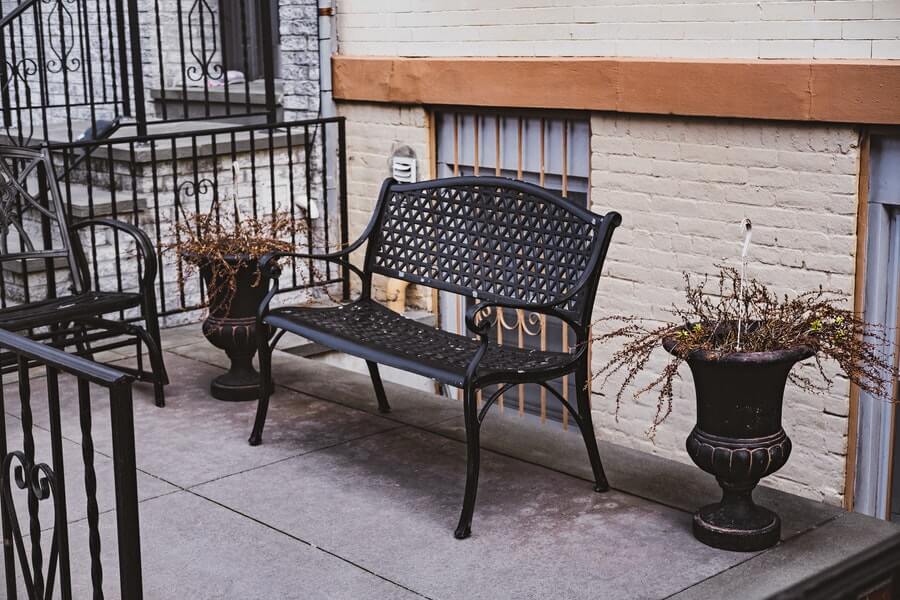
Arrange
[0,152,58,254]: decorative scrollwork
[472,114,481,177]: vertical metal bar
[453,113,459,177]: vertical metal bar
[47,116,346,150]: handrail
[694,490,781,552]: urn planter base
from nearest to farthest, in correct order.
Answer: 1. [694,490,781,552]: urn planter base
2. [0,152,58,254]: decorative scrollwork
3. [47,116,346,150]: handrail
4. [472,114,481,177]: vertical metal bar
5. [453,113,459,177]: vertical metal bar

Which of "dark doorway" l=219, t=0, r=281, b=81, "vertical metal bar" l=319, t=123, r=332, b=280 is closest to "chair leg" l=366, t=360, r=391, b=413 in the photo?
"vertical metal bar" l=319, t=123, r=332, b=280

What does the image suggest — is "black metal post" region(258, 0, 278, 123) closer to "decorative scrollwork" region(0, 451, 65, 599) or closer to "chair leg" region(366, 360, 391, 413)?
"chair leg" region(366, 360, 391, 413)

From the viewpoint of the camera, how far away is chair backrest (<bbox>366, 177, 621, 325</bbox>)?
4246mm

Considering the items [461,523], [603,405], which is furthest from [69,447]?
[603,405]

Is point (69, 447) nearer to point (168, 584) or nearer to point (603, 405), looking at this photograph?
point (168, 584)

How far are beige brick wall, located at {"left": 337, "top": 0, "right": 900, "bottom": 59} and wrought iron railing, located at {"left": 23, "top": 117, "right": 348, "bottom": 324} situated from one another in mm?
664

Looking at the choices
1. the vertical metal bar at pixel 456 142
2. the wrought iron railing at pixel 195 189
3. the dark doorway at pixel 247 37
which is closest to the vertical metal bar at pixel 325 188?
the wrought iron railing at pixel 195 189

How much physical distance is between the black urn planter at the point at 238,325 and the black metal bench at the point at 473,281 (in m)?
0.34

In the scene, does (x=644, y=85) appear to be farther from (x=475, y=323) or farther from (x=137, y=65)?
(x=137, y=65)

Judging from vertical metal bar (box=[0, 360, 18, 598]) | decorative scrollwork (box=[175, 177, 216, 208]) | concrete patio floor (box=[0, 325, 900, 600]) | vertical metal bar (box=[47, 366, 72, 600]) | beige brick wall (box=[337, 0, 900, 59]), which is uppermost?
beige brick wall (box=[337, 0, 900, 59])

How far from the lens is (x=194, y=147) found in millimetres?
6242

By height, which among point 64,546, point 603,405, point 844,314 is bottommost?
point 603,405

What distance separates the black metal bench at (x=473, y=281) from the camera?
3.97 m

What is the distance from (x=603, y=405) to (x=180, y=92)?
162 inches
